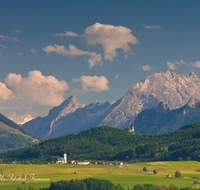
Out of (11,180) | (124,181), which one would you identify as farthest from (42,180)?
(124,181)

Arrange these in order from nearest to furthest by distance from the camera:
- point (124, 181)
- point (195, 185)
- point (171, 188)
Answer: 1. point (171, 188)
2. point (195, 185)
3. point (124, 181)

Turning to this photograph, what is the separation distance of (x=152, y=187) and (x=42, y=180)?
67.3 m

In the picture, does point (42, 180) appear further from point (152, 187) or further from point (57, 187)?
point (152, 187)

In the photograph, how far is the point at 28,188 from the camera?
167 metres

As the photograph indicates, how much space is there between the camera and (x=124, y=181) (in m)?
188

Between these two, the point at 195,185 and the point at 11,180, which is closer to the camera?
the point at 195,185

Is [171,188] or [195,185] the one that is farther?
[195,185]

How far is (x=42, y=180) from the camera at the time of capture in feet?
645

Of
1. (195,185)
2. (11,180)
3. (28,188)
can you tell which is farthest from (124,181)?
(11,180)

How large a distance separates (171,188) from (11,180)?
307ft

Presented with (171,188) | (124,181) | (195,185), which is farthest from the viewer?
(124,181)

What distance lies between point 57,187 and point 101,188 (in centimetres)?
2128

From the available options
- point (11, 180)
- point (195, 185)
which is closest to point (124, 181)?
point (195, 185)

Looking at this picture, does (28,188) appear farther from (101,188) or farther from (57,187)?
(101,188)
